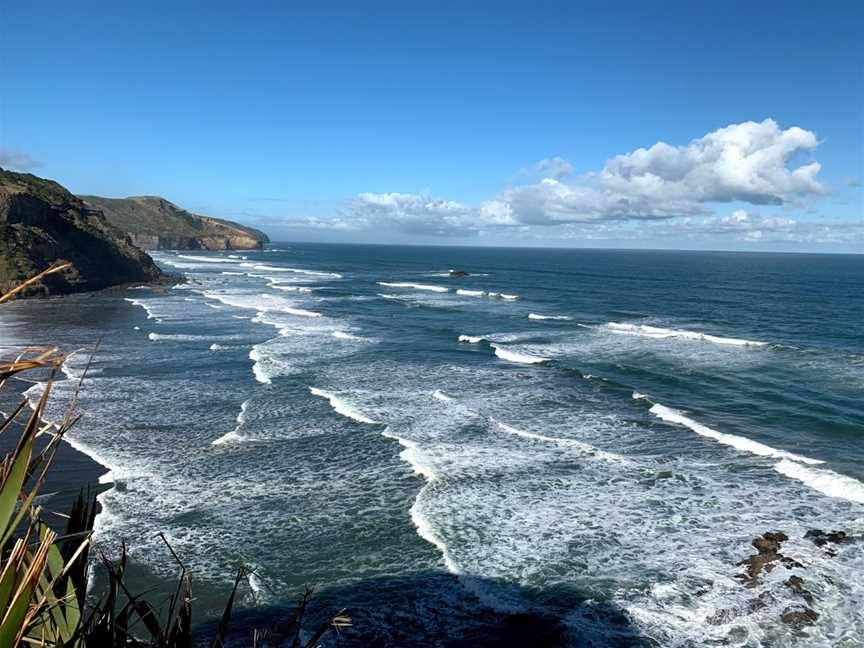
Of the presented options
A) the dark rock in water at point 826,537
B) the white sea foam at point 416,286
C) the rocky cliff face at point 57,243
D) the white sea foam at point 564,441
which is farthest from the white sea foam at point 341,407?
the white sea foam at point 416,286

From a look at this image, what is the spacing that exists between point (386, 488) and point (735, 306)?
56906 mm

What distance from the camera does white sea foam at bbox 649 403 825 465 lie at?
22.1 m

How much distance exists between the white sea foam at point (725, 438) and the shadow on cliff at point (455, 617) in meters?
12.2

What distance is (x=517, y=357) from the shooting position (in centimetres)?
3831

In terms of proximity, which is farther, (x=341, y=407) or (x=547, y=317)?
(x=547, y=317)

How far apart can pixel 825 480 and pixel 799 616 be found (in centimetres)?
870

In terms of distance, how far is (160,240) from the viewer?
16725cm

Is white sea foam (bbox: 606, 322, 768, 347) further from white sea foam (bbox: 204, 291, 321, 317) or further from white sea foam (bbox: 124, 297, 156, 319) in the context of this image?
white sea foam (bbox: 124, 297, 156, 319)

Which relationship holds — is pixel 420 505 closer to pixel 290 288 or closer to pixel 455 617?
pixel 455 617

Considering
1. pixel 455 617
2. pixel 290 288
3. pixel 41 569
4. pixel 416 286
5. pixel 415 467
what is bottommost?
pixel 455 617

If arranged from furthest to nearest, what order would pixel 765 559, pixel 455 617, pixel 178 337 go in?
pixel 178 337, pixel 765 559, pixel 455 617

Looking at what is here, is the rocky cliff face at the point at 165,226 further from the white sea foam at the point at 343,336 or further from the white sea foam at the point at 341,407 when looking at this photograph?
the white sea foam at the point at 341,407

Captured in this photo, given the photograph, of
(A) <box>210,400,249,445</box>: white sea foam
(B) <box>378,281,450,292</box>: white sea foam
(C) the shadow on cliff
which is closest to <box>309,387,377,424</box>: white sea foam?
(A) <box>210,400,249,445</box>: white sea foam

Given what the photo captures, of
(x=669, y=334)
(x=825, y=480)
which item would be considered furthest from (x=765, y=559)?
(x=669, y=334)
